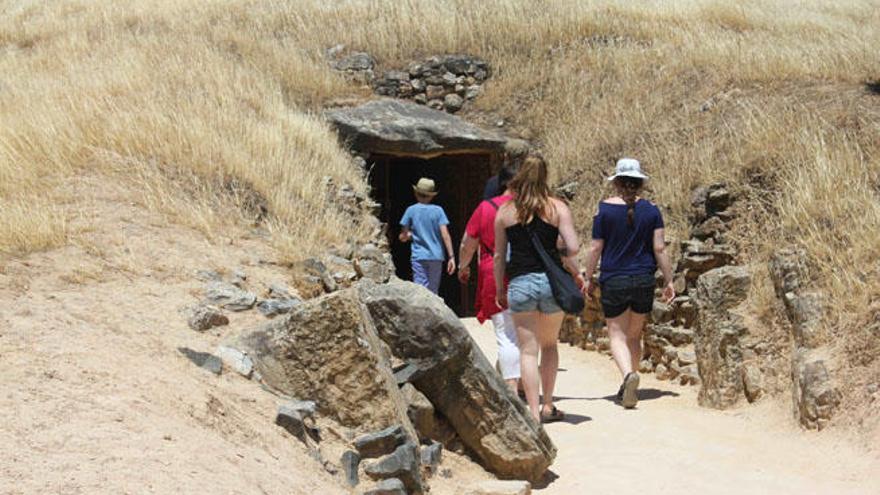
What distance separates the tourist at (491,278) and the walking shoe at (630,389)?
118 centimetres

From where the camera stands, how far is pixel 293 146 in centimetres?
1169

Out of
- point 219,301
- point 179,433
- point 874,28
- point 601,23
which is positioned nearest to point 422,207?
point 219,301

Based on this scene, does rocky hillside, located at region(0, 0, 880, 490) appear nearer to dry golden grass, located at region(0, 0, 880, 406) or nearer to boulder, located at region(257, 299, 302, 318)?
dry golden grass, located at region(0, 0, 880, 406)

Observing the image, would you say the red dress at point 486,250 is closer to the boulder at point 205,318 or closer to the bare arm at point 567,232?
the bare arm at point 567,232

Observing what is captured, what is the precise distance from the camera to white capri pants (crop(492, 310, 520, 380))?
6965 millimetres

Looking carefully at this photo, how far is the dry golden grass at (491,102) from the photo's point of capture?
8.66 m

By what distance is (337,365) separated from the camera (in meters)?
5.60

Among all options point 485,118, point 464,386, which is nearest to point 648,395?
point 464,386

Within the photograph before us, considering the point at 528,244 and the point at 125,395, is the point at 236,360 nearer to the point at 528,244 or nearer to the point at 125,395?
the point at 125,395

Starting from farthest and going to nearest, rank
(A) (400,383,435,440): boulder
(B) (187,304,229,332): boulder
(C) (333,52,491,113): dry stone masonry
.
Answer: (C) (333,52,491,113): dry stone masonry < (B) (187,304,229,332): boulder < (A) (400,383,435,440): boulder

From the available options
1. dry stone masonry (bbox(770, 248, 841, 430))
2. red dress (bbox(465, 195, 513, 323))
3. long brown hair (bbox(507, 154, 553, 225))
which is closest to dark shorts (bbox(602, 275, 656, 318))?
dry stone masonry (bbox(770, 248, 841, 430))

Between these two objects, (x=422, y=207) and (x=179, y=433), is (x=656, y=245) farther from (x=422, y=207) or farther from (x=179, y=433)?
(x=179, y=433)

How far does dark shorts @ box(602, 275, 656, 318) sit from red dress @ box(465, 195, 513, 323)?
4.16 feet

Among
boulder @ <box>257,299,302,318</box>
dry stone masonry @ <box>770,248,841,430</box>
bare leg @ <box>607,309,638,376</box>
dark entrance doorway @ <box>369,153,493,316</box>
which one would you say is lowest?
dark entrance doorway @ <box>369,153,493,316</box>
